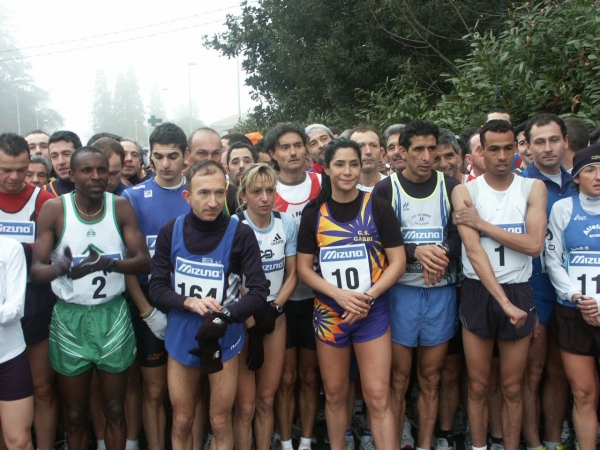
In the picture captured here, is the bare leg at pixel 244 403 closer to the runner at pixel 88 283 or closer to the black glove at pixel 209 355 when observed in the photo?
the black glove at pixel 209 355

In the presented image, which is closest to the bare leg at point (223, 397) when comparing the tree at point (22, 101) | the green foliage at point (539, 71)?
the green foliage at point (539, 71)

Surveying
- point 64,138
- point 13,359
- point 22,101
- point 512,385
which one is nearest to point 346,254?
point 512,385

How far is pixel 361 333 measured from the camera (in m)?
3.88

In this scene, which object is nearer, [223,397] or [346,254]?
[223,397]

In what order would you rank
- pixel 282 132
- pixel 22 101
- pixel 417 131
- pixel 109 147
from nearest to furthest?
pixel 417 131 < pixel 282 132 < pixel 109 147 < pixel 22 101

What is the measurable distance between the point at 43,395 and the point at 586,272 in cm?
388

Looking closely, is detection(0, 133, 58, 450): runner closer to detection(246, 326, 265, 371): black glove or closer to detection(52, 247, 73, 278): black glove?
detection(52, 247, 73, 278): black glove

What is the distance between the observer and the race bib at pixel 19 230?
388cm

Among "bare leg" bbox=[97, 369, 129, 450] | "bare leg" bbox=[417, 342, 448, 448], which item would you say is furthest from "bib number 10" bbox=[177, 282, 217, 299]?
"bare leg" bbox=[417, 342, 448, 448]

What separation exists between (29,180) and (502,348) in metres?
4.14

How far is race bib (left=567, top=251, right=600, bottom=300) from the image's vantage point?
3.79 metres

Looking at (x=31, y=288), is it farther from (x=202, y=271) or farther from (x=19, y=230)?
(x=202, y=271)

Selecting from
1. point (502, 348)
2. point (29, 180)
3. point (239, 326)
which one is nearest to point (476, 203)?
point (502, 348)

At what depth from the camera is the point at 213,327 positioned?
335cm
